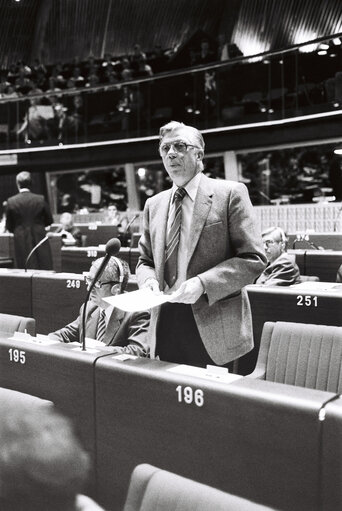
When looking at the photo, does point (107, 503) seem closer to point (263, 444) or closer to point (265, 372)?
point (263, 444)

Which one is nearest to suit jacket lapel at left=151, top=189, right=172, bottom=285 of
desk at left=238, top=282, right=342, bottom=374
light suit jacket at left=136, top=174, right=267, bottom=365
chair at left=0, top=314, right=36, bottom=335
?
light suit jacket at left=136, top=174, right=267, bottom=365

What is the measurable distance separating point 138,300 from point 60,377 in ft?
1.06

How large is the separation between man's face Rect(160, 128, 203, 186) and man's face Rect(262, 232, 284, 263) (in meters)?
2.94

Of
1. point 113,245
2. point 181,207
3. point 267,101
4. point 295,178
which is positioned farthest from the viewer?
point 295,178

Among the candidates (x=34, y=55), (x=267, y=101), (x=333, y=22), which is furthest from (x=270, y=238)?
(x=34, y=55)

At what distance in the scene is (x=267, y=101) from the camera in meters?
11.0

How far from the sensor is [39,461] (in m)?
1.31

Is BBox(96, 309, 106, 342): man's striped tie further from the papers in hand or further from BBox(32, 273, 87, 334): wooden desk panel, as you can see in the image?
BBox(32, 273, 87, 334): wooden desk panel

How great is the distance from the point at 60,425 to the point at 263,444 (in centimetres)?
44

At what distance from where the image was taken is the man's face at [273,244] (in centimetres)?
512

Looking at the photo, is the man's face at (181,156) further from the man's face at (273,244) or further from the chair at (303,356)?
the man's face at (273,244)

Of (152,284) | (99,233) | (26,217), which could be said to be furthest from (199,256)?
(99,233)

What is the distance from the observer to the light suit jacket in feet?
7.14

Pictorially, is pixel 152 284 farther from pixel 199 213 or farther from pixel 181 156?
pixel 181 156
